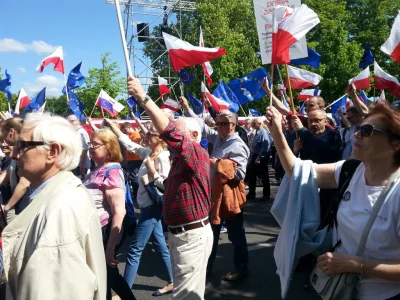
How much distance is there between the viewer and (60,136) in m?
2.03

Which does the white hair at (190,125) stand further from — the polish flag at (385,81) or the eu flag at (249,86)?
the polish flag at (385,81)

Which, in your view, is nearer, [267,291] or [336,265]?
[336,265]

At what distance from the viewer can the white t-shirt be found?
1837 mm

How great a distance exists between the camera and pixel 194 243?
2975 millimetres

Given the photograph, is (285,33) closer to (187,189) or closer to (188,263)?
(187,189)

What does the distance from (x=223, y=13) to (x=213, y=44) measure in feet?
12.5

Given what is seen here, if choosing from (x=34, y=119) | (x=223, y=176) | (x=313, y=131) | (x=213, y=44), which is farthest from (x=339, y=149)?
(x=213, y=44)

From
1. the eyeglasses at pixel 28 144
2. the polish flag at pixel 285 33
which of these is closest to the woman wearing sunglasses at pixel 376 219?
the eyeglasses at pixel 28 144

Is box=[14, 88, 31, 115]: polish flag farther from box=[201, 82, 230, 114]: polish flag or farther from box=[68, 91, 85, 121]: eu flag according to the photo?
box=[201, 82, 230, 114]: polish flag

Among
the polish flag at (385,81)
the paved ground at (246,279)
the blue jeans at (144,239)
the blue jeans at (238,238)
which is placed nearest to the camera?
the blue jeans at (144,239)

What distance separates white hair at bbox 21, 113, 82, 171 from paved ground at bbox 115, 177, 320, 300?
2.68 meters

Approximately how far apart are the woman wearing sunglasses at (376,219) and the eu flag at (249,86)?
5235mm

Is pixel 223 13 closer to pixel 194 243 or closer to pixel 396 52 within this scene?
pixel 396 52

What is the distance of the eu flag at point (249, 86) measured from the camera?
7266 millimetres
